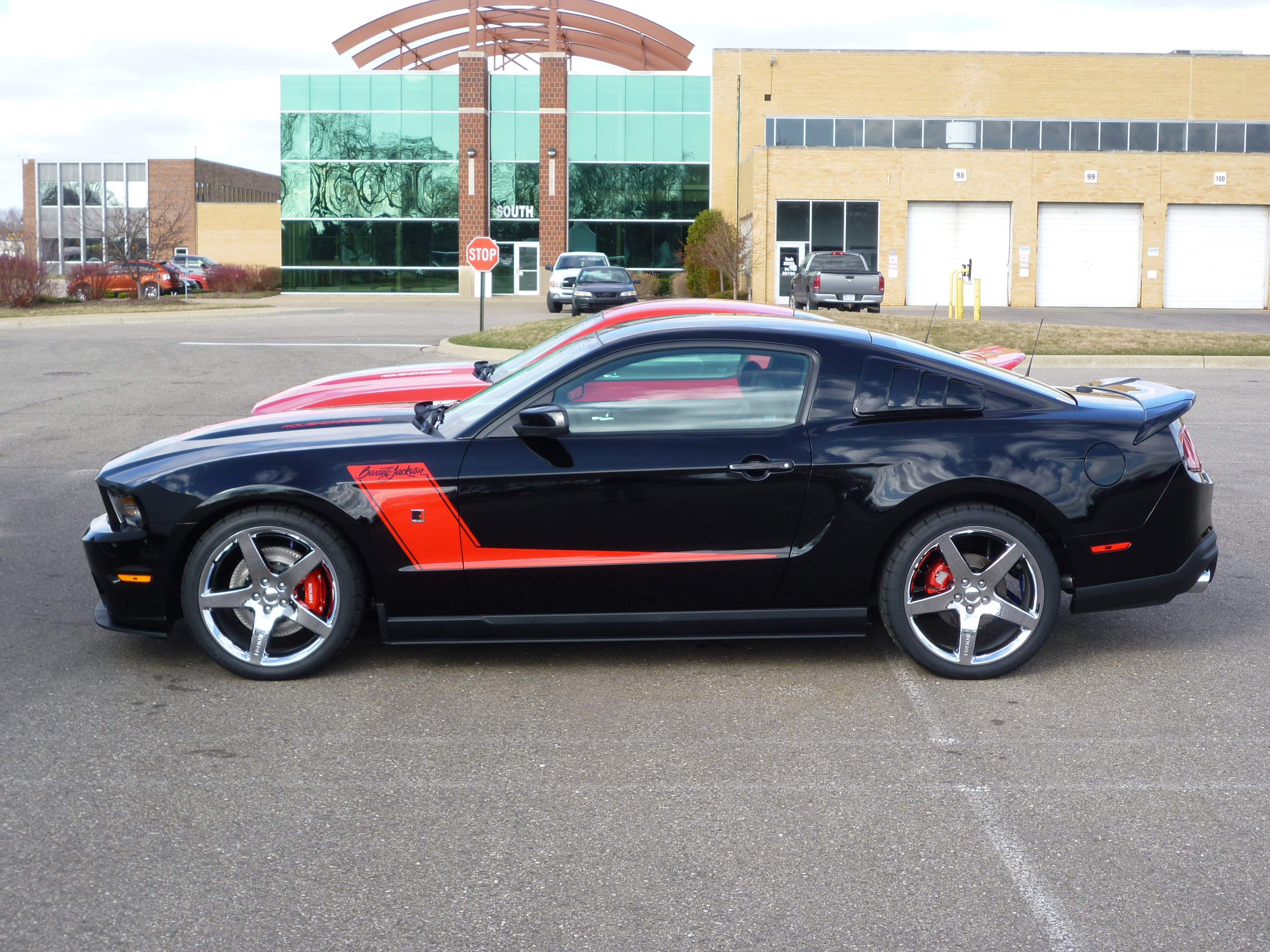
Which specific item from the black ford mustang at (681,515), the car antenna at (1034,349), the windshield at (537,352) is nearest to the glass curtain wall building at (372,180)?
the car antenna at (1034,349)

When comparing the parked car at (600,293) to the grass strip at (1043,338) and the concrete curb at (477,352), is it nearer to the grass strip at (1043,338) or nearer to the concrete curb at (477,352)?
the grass strip at (1043,338)

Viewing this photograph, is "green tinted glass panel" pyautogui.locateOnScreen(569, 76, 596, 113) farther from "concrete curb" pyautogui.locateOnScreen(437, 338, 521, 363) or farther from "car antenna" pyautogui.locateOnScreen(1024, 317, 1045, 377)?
"car antenna" pyautogui.locateOnScreen(1024, 317, 1045, 377)

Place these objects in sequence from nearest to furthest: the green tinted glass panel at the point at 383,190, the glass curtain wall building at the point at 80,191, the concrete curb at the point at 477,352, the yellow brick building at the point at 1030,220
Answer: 1. the concrete curb at the point at 477,352
2. the yellow brick building at the point at 1030,220
3. the green tinted glass panel at the point at 383,190
4. the glass curtain wall building at the point at 80,191

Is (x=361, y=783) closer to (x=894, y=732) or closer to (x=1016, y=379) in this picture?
(x=894, y=732)

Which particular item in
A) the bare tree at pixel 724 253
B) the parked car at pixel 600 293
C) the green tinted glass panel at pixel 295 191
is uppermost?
the green tinted glass panel at pixel 295 191

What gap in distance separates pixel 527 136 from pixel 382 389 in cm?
4531

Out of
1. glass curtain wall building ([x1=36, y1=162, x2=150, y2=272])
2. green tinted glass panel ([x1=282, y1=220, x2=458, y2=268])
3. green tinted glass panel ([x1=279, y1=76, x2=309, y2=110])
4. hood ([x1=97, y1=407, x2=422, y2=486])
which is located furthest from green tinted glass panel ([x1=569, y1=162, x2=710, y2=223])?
glass curtain wall building ([x1=36, y1=162, x2=150, y2=272])

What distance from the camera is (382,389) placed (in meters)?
9.16

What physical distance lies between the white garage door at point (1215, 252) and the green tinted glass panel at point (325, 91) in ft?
103

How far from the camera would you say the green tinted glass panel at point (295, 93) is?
2035 inches

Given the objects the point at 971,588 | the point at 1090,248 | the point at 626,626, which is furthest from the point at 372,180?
the point at 971,588

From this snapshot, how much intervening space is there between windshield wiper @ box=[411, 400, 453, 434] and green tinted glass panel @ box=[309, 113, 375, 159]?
48747mm

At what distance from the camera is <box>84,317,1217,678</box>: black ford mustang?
5180 mm

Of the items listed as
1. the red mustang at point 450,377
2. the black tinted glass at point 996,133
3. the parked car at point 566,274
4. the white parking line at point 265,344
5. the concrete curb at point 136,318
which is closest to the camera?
the red mustang at point 450,377
